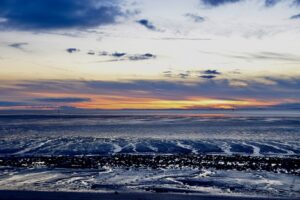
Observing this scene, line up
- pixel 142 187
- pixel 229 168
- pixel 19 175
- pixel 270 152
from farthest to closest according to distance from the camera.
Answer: pixel 270 152 < pixel 229 168 < pixel 19 175 < pixel 142 187

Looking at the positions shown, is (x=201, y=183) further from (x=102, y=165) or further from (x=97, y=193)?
(x=102, y=165)

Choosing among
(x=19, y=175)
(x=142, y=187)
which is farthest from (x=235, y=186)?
(x=19, y=175)

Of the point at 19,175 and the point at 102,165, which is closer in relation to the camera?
the point at 19,175

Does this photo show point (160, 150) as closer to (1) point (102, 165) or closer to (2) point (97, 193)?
(1) point (102, 165)

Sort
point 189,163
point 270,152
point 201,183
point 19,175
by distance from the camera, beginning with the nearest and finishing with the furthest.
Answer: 1. point 201,183
2. point 19,175
3. point 189,163
4. point 270,152

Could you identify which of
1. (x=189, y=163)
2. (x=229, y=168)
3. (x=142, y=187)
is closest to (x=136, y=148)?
(x=189, y=163)

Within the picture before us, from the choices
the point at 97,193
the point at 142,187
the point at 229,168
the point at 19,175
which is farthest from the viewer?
the point at 229,168

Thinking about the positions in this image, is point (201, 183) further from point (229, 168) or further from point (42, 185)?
point (42, 185)

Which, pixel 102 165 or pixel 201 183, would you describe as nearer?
pixel 201 183

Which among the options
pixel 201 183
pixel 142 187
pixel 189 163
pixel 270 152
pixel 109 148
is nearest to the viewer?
pixel 142 187
